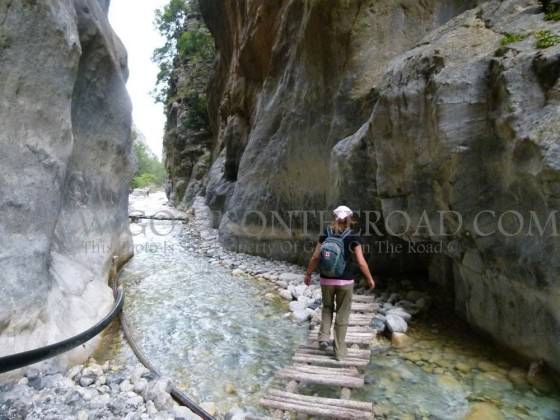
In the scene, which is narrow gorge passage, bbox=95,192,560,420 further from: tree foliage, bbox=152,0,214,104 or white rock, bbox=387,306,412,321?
tree foliage, bbox=152,0,214,104

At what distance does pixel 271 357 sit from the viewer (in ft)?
19.3

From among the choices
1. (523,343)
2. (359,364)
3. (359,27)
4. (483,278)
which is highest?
(359,27)

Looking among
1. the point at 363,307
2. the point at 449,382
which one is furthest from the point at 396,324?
the point at 449,382

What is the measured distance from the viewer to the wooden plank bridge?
13.1 feet

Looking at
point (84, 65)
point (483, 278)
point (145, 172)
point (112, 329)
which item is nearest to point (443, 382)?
point (483, 278)

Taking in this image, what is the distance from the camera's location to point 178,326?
7043 mm

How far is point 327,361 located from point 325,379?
0.49 metres

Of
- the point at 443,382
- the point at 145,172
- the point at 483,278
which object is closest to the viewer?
the point at 443,382

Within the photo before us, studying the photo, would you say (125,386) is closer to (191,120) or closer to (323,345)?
(323,345)

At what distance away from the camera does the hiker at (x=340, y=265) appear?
15.9 ft

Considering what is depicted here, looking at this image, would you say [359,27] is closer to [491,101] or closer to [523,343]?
[491,101]

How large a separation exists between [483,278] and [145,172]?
80.4m

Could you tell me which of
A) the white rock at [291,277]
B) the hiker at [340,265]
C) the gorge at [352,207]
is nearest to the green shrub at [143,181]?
the gorge at [352,207]

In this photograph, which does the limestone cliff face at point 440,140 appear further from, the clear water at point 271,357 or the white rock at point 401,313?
the white rock at point 401,313
